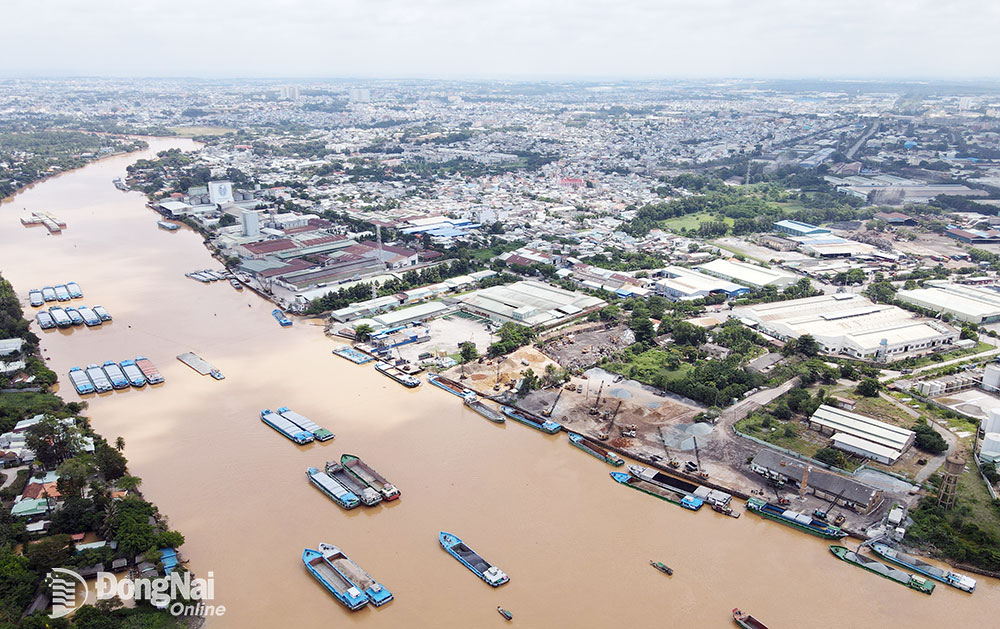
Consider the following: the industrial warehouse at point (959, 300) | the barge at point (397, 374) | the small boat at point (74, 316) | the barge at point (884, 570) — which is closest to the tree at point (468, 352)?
the barge at point (397, 374)

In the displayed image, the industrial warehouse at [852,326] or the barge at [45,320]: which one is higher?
the industrial warehouse at [852,326]

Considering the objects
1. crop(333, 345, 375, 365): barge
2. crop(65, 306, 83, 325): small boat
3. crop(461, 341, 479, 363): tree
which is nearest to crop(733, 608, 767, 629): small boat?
crop(461, 341, 479, 363): tree

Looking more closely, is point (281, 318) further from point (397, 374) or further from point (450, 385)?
point (450, 385)

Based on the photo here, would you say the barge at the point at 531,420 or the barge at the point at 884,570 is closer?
the barge at the point at 884,570

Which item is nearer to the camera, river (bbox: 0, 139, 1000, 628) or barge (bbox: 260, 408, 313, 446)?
river (bbox: 0, 139, 1000, 628)

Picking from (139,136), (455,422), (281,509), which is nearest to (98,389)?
(281,509)

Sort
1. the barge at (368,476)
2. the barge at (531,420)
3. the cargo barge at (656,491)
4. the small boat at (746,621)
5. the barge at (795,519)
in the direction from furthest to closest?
the barge at (531,420)
the barge at (368,476)
the cargo barge at (656,491)
the barge at (795,519)
the small boat at (746,621)

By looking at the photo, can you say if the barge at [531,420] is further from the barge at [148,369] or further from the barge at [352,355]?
the barge at [148,369]

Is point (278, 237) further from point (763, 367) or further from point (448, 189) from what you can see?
point (763, 367)

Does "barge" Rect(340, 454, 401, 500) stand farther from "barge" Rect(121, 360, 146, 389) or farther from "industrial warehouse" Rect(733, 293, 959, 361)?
"industrial warehouse" Rect(733, 293, 959, 361)
